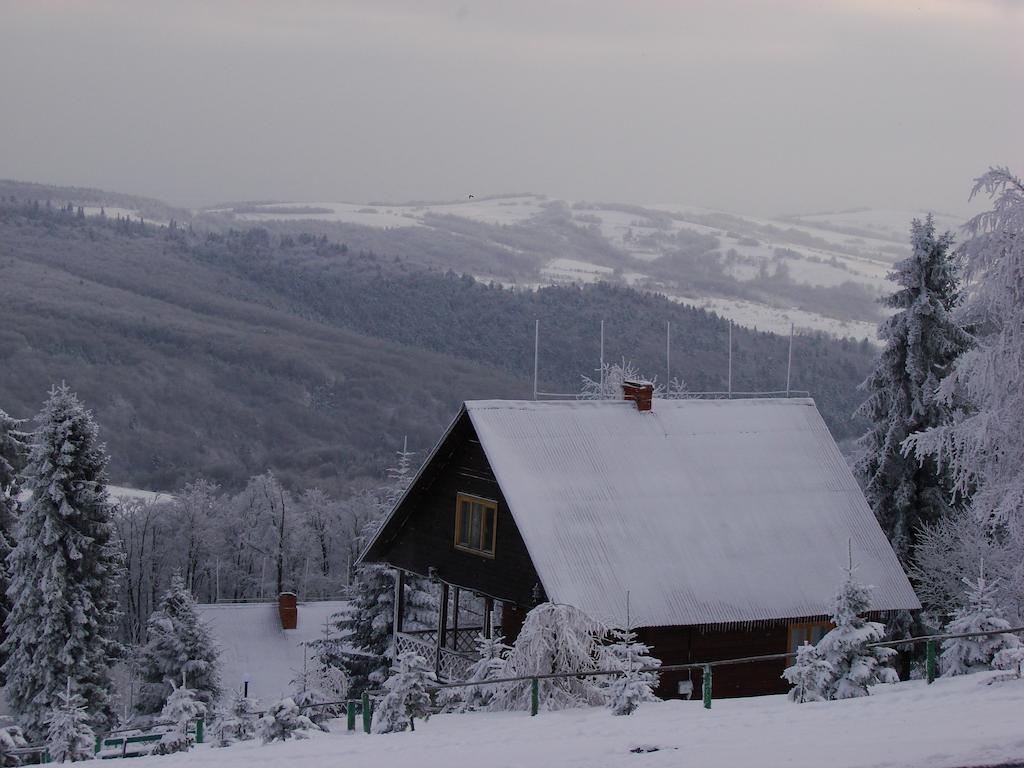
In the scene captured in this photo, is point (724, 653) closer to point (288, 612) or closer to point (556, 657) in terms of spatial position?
point (556, 657)

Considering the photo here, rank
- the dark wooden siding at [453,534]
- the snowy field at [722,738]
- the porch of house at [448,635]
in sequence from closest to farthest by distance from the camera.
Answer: the snowy field at [722,738]
the dark wooden siding at [453,534]
the porch of house at [448,635]

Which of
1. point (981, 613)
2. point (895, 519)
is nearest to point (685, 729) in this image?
point (981, 613)

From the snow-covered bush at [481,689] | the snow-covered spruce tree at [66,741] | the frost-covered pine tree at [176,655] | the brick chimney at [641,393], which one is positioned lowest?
the frost-covered pine tree at [176,655]

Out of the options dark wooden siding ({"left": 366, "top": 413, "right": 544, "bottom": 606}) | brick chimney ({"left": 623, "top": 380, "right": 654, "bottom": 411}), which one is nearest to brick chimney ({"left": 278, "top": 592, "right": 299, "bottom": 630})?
dark wooden siding ({"left": 366, "top": 413, "right": 544, "bottom": 606})

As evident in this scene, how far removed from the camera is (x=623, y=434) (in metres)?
28.0

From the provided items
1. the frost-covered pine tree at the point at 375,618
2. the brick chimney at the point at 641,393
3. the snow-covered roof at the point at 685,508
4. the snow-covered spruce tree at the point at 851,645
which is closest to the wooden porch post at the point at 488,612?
the snow-covered roof at the point at 685,508

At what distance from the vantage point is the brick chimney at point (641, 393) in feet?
93.8

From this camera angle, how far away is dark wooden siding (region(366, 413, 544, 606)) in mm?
26094

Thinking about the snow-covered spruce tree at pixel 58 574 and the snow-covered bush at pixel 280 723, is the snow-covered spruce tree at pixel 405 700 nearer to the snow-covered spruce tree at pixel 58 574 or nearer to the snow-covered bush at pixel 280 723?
the snow-covered bush at pixel 280 723

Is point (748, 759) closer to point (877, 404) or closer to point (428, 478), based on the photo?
point (428, 478)

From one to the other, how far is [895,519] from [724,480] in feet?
27.1

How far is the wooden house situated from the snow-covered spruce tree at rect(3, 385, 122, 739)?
1415cm

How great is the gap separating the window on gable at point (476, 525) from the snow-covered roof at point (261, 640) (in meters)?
31.8

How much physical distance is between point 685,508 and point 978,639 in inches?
324
